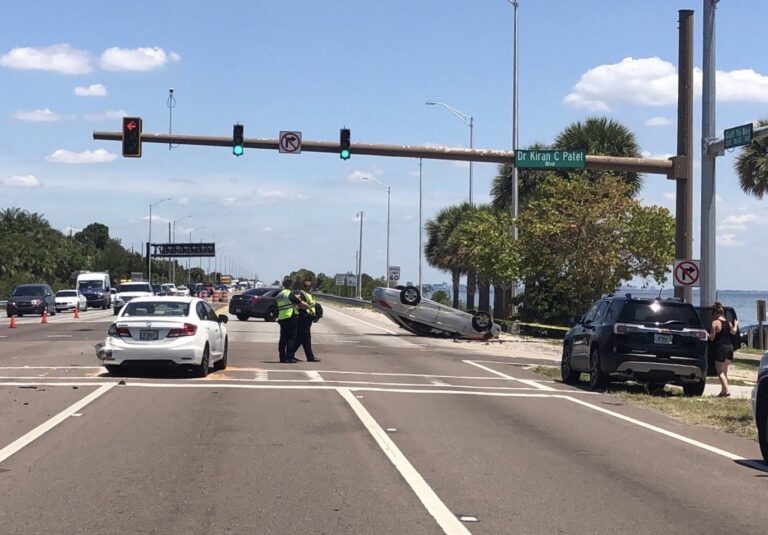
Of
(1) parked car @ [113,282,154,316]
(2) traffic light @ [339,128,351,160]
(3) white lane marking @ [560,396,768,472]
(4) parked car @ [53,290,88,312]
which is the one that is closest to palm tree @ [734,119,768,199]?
(2) traffic light @ [339,128,351,160]

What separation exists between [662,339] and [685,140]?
10373mm

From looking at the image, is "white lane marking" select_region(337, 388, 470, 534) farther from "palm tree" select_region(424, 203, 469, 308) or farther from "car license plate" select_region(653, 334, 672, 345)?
"palm tree" select_region(424, 203, 469, 308)

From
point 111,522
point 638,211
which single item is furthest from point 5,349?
point 638,211

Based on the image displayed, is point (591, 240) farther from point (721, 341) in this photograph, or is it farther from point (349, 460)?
point (349, 460)

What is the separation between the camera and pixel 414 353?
2836 cm

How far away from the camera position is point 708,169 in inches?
982

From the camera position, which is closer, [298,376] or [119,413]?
[119,413]

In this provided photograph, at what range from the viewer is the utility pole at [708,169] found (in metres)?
24.1

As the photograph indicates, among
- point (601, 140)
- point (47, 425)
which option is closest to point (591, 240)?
point (601, 140)

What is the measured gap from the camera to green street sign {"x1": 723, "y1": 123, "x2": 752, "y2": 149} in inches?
899

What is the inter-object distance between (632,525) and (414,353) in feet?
67.3

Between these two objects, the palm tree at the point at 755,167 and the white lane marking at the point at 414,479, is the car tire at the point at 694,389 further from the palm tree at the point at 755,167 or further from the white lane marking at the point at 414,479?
the palm tree at the point at 755,167

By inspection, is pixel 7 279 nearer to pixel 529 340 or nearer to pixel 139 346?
pixel 529 340

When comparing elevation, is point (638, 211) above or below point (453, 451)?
above
